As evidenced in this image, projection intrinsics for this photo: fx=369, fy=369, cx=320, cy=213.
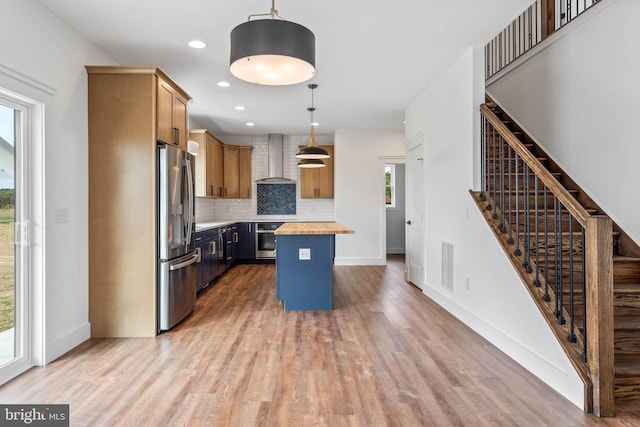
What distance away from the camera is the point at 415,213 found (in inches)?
223

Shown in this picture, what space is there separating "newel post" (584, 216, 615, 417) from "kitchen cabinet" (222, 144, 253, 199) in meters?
6.66

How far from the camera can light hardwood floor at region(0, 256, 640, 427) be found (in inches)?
82.7

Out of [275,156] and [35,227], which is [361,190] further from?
[35,227]

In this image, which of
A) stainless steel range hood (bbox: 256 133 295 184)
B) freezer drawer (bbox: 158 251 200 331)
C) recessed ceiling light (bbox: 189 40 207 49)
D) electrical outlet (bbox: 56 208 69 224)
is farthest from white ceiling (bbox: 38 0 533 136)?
stainless steel range hood (bbox: 256 133 295 184)

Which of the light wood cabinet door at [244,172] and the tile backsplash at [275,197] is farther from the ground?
the light wood cabinet door at [244,172]

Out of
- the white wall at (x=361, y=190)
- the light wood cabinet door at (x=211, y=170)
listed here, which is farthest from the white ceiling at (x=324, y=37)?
the white wall at (x=361, y=190)

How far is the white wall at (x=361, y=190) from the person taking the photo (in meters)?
7.43

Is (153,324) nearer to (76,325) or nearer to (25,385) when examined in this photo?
(76,325)

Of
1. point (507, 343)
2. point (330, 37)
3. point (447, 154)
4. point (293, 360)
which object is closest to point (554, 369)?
point (507, 343)

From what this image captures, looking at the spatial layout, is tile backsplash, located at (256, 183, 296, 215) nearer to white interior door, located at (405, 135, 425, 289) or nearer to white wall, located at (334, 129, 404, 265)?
white wall, located at (334, 129, 404, 265)

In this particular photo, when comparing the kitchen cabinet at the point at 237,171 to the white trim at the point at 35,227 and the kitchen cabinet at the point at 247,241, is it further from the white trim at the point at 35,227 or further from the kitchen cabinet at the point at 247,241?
the white trim at the point at 35,227

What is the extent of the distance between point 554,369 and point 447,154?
2603mm

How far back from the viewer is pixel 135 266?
3.43 metres

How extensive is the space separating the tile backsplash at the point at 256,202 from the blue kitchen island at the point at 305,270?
3.85 metres
